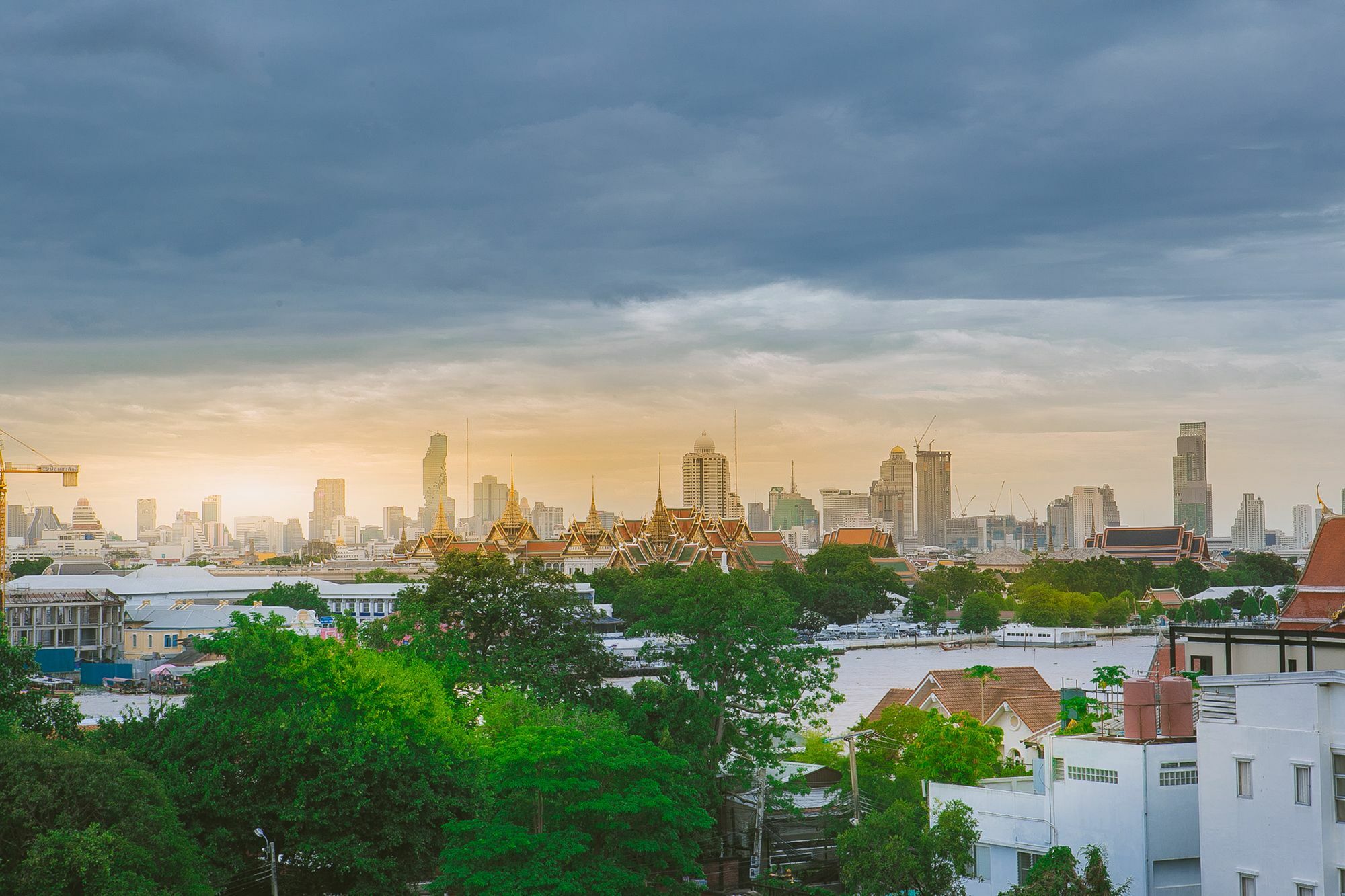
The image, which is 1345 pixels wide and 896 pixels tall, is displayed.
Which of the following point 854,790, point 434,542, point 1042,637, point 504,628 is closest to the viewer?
point 854,790

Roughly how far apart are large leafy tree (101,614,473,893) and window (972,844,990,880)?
7670 mm

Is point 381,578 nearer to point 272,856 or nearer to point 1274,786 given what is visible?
point 272,856

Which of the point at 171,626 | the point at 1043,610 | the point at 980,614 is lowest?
the point at 980,614

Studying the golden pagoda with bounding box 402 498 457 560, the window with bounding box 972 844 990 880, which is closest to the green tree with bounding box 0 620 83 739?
the window with bounding box 972 844 990 880

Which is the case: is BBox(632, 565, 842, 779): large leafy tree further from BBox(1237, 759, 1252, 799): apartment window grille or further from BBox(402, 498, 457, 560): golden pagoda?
BBox(402, 498, 457, 560): golden pagoda

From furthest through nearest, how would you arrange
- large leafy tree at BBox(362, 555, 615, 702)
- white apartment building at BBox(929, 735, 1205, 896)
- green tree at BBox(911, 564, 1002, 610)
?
green tree at BBox(911, 564, 1002, 610) < large leafy tree at BBox(362, 555, 615, 702) < white apartment building at BBox(929, 735, 1205, 896)

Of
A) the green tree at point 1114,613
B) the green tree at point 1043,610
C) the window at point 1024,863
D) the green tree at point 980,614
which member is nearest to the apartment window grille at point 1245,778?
the window at point 1024,863

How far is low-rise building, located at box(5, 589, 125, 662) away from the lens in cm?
8869

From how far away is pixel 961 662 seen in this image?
99375mm

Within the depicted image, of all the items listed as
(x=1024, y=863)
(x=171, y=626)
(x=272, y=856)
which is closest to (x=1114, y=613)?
(x=171, y=626)

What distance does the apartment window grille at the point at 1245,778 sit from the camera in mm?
17547

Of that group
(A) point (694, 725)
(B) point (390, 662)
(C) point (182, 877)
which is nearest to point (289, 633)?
(B) point (390, 662)

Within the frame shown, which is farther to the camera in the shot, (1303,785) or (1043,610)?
(1043,610)

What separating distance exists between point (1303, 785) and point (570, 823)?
9874 mm
